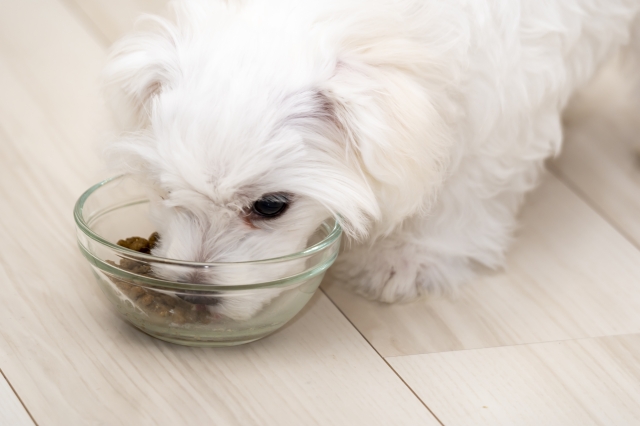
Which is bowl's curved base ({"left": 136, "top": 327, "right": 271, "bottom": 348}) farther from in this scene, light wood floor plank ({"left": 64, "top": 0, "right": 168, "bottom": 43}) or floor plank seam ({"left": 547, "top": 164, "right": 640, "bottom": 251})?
light wood floor plank ({"left": 64, "top": 0, "right": 168, "bottom": 43})

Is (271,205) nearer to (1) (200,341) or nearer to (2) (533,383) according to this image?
(1) (200,341)

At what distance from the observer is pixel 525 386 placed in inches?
43.9

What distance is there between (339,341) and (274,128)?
0.38 m

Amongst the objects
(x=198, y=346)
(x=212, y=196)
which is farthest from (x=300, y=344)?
(x=212, y=196)

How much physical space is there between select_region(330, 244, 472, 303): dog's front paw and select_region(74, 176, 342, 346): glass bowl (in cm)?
20

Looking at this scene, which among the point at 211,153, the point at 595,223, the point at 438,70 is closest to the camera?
the point at 211,153

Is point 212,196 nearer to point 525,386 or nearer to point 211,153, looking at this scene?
point 211,153

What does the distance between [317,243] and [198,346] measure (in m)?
Result: 0.23

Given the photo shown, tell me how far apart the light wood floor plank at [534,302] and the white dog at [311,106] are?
16 centimetres

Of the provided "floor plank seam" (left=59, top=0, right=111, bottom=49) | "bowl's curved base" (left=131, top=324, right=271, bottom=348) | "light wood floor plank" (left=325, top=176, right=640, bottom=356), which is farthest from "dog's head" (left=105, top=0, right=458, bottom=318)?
"floor plank seam" (left=59, top=0, right=111, bottom=49)

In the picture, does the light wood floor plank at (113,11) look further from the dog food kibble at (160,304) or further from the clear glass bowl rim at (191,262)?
the dog food kibble at (160,304)

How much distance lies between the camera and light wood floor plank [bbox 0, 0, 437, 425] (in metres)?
1.00

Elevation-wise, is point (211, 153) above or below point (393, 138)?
above

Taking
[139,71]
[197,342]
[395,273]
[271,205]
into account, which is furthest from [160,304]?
[395,273]
